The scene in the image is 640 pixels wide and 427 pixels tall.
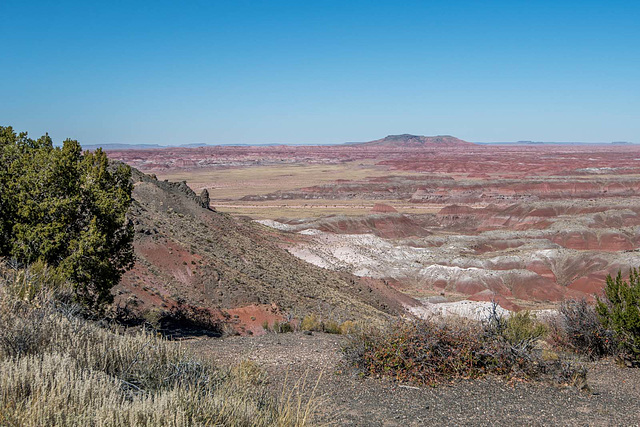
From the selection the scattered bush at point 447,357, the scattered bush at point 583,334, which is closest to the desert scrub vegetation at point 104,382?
the scattered bush at point 447,357

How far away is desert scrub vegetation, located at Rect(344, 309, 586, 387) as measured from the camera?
8898 mm

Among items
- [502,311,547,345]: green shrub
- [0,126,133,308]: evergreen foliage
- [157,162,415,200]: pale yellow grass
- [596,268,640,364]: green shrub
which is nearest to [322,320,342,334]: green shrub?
[502,311,547,345]: green shrub

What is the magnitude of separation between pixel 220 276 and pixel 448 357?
53.0 ft

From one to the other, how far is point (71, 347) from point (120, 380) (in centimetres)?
100

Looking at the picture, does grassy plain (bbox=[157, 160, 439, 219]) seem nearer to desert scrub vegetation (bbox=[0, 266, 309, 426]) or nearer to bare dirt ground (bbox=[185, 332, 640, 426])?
bare dirt ground (bbox=[185, 332, 640, 426])

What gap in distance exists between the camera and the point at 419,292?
40.9 m

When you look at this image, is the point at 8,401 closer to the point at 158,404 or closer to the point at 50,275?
the point at 158,404

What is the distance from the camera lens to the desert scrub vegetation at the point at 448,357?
8898mm

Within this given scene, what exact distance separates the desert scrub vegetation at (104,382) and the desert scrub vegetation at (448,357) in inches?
136

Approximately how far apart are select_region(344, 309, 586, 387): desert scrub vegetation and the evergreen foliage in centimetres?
813

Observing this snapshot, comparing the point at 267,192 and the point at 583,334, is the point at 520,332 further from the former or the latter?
the point at 267,192

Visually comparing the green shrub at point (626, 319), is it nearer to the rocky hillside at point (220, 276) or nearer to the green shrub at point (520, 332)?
the green shrub at point (520, 332)

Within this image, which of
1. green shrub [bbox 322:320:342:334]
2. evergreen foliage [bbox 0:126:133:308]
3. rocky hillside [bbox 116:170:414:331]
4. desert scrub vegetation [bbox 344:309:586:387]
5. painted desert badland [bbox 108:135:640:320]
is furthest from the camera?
painted desert badland [bbox 108:135:640:320]

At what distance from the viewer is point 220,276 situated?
76.7ft
